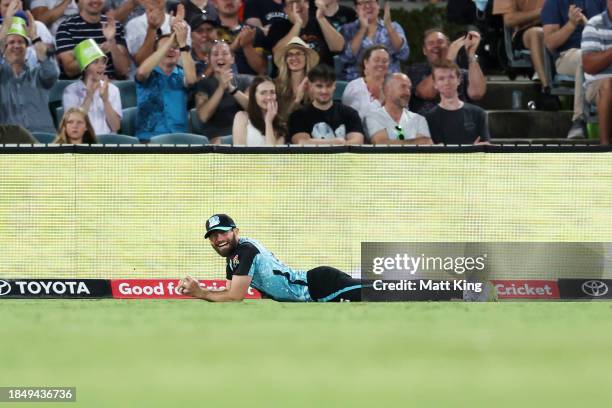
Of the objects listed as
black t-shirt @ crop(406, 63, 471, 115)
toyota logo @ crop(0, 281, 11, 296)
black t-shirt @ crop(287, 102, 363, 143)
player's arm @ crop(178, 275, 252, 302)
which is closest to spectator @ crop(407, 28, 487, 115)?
black t-shirt @ crop(406, 63, 471, 115)

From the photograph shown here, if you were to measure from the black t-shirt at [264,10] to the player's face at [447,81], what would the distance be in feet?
7.94

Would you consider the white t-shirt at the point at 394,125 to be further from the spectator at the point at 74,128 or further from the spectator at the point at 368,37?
the spectator at the point at 74,128

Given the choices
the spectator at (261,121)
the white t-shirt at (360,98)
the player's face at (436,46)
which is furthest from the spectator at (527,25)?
the spectator at (261,121)

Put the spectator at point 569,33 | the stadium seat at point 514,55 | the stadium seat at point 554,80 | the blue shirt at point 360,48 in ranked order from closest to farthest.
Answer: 1. the spectator at point 569,33
2. the blue shirt at point 360,48
3. the stadium seat at point 554,80
4. the stadium seat at point 514,55

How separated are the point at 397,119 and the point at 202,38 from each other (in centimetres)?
275

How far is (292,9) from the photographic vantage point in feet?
51.4

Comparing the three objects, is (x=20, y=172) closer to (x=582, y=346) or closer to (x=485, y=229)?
(x=485, y=229)

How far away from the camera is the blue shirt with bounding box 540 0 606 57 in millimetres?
15625

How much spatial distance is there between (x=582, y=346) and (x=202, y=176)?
13.9 feet

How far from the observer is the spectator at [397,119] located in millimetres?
14266

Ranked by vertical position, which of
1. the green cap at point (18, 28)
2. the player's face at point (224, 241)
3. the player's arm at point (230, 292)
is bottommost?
the player's arm at point (230, 292)

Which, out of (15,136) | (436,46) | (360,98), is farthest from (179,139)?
(436,46)

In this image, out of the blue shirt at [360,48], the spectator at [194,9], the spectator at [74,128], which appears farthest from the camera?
the spectator at [194,9]

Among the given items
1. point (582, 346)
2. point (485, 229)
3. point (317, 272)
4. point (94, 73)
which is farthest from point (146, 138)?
point (582, 346)
